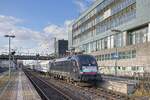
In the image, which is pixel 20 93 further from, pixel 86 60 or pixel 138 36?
pixel 138 36

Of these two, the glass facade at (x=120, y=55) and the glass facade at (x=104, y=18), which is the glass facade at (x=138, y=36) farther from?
the glass facade at (x=104, y=18)

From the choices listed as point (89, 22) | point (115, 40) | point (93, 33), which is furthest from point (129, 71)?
point (89, 22)

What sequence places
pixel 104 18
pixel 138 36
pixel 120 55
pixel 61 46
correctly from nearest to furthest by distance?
pixel 138 36
pixel 120 55
pixel 104 18
pixel 61 46

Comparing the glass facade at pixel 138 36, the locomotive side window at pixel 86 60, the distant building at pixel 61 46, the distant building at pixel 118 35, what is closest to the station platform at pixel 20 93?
the locomotive side window at pixel 86 60

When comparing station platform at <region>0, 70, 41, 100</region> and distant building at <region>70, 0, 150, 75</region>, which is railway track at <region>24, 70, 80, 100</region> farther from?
distant building at <region>70, 0, 150, 75</region>

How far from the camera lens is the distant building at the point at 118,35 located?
228 ft

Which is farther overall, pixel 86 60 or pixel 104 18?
pixel 104 18

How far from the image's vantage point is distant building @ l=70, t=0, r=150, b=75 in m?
69.4

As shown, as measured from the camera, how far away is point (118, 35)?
8494 centimetres

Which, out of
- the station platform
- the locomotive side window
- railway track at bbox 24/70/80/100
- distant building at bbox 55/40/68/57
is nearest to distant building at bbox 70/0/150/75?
the locomotive side window

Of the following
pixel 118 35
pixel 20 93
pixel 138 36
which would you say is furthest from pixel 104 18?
pixel 20 93

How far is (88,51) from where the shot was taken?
111 metres

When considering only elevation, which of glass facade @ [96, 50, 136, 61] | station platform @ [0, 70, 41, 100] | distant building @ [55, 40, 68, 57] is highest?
distant building @ [55, 40, 68, 57]

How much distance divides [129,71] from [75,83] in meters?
36.5
